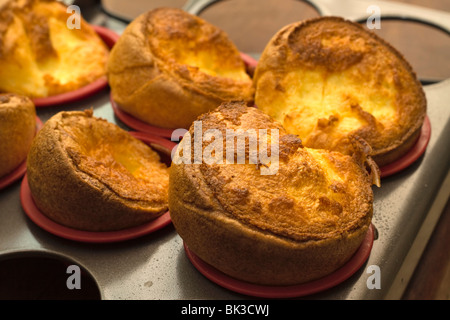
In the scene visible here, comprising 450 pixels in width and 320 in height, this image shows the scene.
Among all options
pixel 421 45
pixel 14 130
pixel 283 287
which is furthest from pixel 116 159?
pixel 421 45

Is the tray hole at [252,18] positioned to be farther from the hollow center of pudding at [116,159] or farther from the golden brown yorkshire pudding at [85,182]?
the golden brown yorkshire pudding at [85,182]

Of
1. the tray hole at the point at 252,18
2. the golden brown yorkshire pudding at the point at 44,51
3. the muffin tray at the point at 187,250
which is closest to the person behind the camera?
the muffin tray at the point at 187,250

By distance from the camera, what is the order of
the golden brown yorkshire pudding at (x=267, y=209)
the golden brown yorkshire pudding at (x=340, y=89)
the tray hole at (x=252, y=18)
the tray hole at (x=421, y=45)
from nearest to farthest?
the golden brown yorkshire pudding at (x=267, y=209)
the golden brown yorkshire pudding at (x=340, y=89)
the tray hole at (x=421, y=45)
the tray hole at (x=252, y=18)

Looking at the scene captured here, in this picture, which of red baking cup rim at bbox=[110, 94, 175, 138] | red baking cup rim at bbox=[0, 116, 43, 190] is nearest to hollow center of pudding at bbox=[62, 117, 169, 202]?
red baking cup rim at bbox=[110, 94, 175, 138]

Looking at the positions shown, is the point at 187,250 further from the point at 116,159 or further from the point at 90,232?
the point at 116,159

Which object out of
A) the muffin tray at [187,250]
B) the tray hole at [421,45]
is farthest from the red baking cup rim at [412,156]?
the tray hole at [421,45]

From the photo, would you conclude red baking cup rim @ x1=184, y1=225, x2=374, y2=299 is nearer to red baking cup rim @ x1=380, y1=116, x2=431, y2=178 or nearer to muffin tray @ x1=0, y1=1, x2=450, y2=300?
muffin tray @ x1=0, y1=1, x2=450, y2=300

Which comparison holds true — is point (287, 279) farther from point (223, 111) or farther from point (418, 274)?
point (418, 274)
